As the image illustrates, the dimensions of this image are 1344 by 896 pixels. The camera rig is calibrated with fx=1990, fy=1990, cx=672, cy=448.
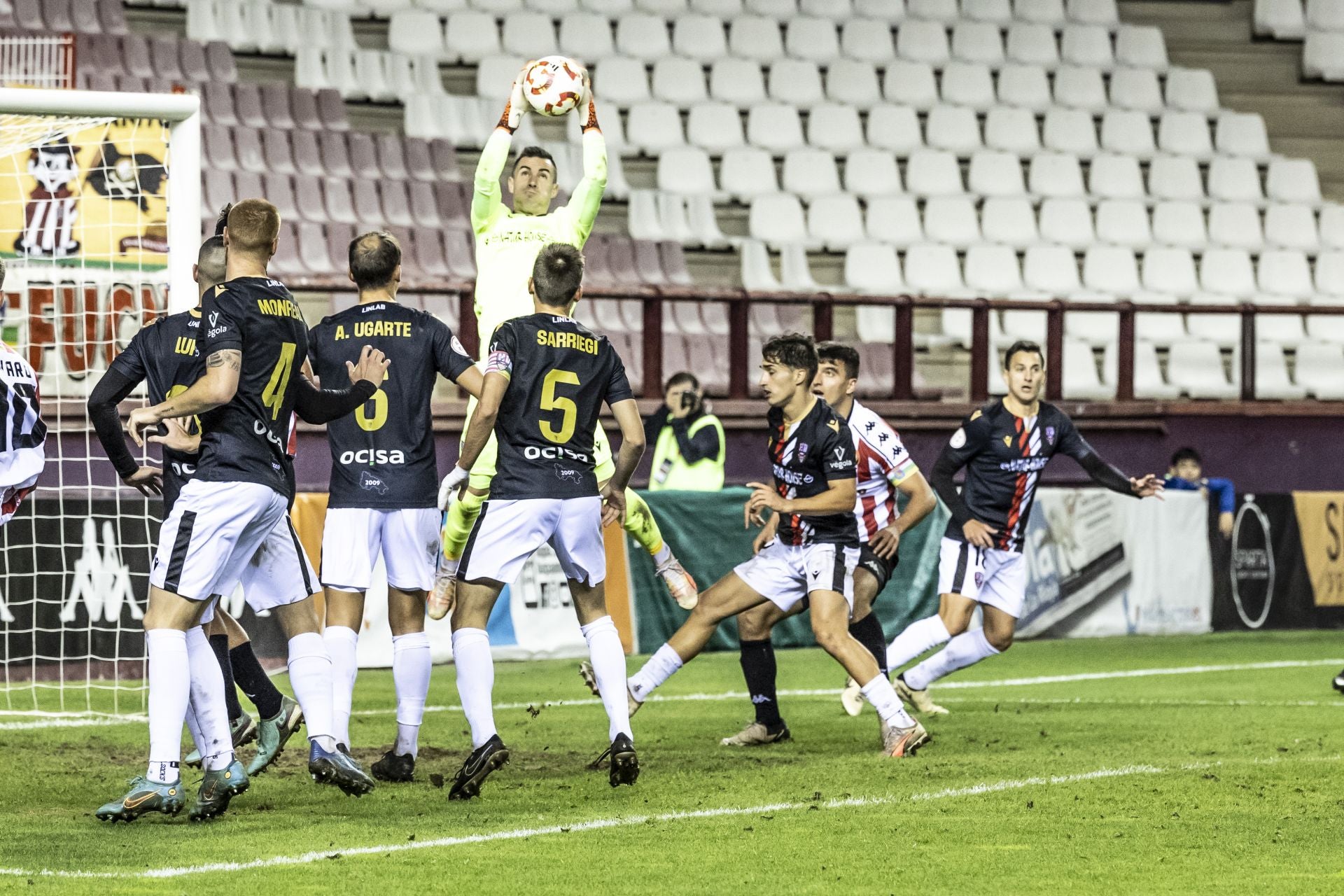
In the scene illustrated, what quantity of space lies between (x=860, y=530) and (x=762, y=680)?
45.9 inches

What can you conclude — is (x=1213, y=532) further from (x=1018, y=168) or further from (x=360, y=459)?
(x=360, y=459)

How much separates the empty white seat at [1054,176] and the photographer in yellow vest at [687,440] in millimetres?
7125

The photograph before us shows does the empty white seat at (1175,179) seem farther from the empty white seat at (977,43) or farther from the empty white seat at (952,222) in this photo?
the empty white seat at (952,222)

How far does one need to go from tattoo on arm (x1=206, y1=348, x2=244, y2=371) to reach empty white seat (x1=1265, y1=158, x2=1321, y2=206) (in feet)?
54.9

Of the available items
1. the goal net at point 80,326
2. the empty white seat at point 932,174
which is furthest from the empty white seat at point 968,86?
the goal net at point 80,326

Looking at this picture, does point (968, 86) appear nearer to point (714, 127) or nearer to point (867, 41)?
point (867, 41)

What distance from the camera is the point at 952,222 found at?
63.9ft

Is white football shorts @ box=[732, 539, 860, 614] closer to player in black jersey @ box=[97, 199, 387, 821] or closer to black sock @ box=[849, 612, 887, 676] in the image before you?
black sock @ box=[849, 612, 887, 676]

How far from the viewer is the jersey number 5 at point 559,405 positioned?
285 inches

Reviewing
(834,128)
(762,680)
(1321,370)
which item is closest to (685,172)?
(834,128)

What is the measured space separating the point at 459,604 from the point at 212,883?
1.97 m

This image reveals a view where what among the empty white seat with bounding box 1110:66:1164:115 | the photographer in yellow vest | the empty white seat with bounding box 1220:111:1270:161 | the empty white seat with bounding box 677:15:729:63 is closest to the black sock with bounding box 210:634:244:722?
the photographer in yellow vest

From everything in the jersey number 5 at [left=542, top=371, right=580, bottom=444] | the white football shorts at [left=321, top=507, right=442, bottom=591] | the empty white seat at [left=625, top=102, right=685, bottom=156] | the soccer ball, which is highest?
the empty white seat at [left=625, top=102, right=685, bottom=156]

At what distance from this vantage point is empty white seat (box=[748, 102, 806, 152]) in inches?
768
